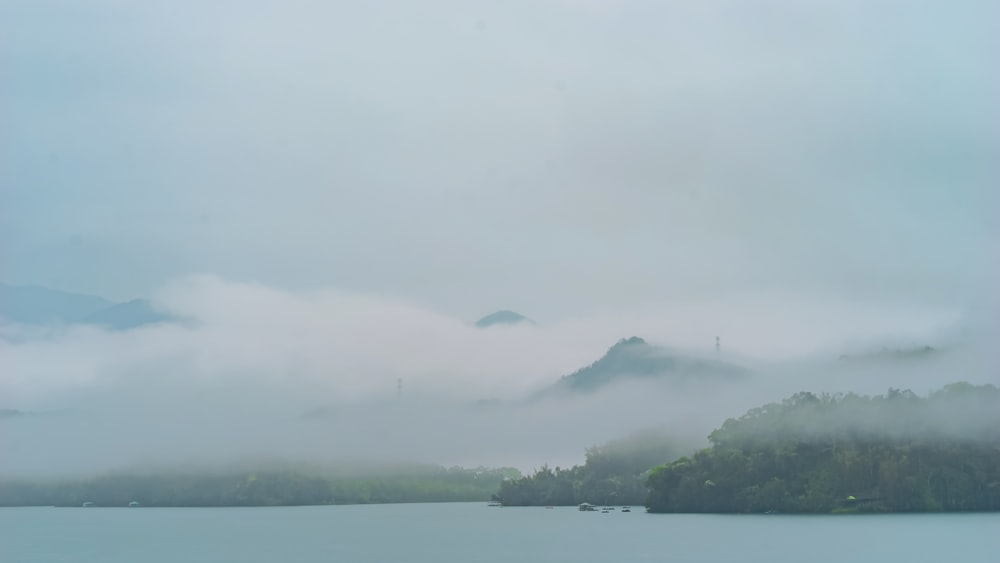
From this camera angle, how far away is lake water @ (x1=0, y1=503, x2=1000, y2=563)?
326 ft

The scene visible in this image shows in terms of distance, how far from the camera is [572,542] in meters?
122

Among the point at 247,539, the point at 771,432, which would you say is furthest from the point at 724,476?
the point at 247,539

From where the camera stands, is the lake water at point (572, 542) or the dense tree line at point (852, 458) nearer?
the lake water at point (572, 542)

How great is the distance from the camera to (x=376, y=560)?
102m

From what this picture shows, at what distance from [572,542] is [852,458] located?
226ft

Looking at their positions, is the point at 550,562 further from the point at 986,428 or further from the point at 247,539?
the point at 986,428

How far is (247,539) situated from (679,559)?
71186mm

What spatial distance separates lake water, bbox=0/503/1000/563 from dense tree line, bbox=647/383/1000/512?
7949mm

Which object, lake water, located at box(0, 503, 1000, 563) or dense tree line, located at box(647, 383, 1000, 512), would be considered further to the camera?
dense tree line, located at box(647, 383, 1000, 512)

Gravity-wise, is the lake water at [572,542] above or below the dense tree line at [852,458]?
below

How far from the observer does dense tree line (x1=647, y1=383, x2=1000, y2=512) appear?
16700cm

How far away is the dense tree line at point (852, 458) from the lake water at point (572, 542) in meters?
7.95

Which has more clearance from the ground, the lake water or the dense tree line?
the dense tree line

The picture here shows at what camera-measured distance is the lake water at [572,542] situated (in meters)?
99.3
